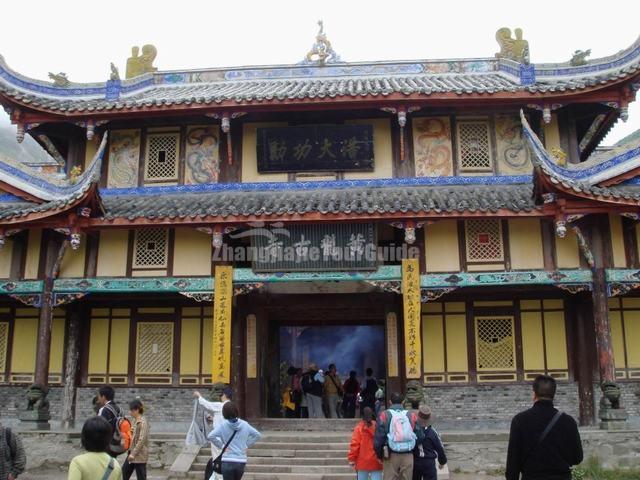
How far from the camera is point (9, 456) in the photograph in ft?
19.2

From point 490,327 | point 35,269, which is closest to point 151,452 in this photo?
point 35,269

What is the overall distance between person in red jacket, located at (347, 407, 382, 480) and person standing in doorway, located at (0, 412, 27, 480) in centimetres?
396

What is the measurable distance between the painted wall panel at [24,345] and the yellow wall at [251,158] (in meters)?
5.82

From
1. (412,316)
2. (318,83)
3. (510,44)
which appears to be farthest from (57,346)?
(510,44)

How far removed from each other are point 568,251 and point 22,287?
11046 mm

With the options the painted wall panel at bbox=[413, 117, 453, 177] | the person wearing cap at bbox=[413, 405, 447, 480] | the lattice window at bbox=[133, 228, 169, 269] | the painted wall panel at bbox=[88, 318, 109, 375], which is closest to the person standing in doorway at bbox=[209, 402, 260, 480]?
the person wearing cap at bbox=[413, 405, 447, 480]

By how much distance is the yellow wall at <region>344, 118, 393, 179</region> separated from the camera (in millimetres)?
14695

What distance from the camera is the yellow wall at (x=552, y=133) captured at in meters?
14.7

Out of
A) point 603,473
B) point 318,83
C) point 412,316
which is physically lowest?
point 603,473

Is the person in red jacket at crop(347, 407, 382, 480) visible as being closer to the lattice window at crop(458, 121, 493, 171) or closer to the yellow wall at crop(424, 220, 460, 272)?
the yellow wall at crop(424, 220, 460, 272)

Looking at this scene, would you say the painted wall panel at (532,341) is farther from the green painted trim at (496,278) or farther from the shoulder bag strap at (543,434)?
the shoulder bag strap at (543,434)

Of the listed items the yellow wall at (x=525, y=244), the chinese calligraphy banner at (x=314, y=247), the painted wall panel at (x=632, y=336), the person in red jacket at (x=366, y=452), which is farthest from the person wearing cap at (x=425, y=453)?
the painted wall panel at (x=632, y=336)

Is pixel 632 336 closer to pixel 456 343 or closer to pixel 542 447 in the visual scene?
pixel 456 343

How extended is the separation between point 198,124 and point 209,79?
3.52m
